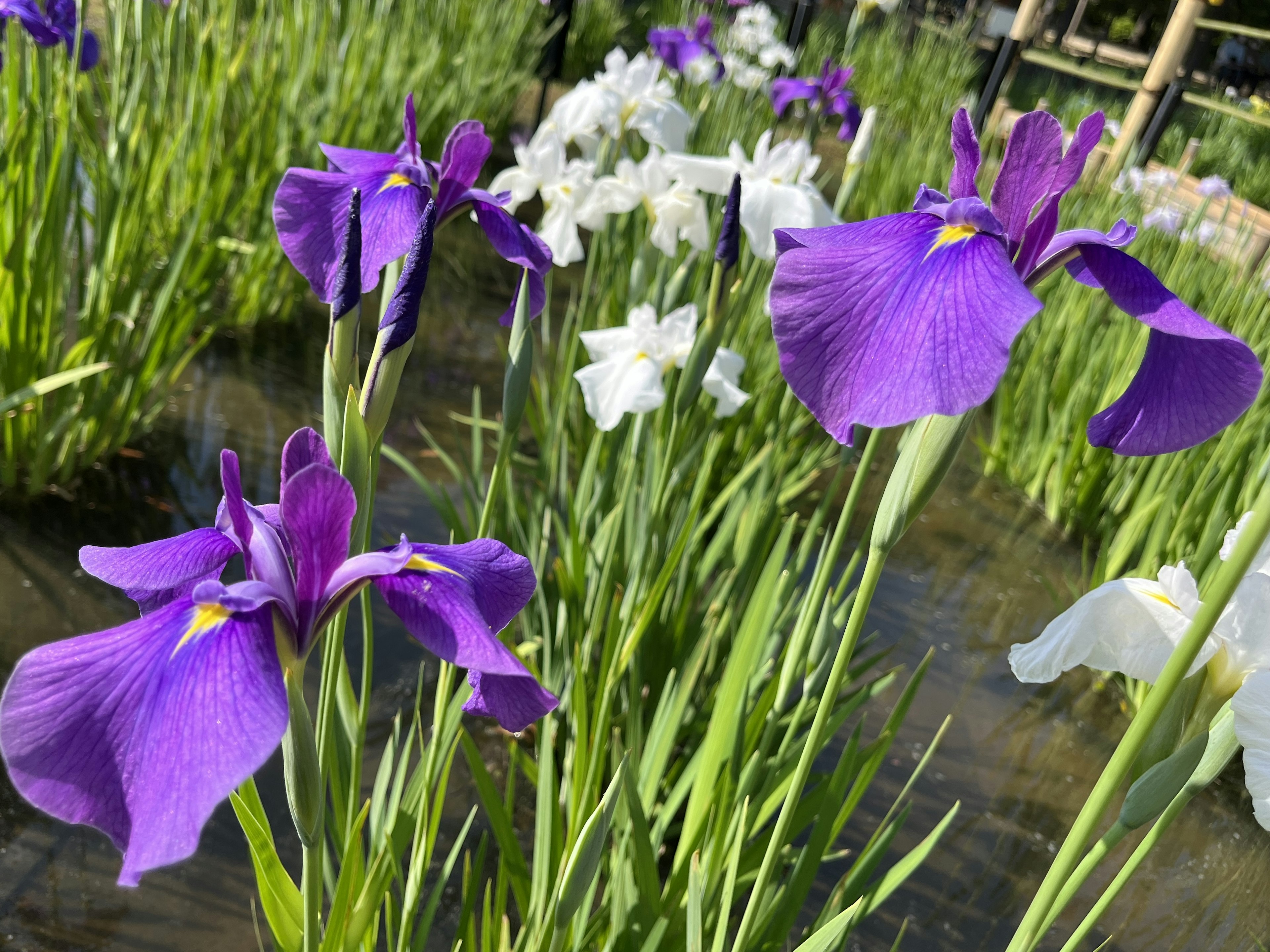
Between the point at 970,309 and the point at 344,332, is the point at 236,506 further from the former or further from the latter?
the point at 970,309

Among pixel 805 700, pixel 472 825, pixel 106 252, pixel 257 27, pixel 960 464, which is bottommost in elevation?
pixel 472 825

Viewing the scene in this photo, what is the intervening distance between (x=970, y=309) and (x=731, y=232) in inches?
28.2

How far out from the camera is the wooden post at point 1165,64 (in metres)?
5.98

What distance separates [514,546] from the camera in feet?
6.42

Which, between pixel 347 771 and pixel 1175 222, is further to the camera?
pixel 1175 222

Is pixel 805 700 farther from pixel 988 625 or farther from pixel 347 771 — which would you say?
pixel 988 625

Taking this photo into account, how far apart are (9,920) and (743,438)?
6.39ft

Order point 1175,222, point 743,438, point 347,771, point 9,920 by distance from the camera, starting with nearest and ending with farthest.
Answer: point 347,771 → point 9,920 → point 743,438 → point 1175,222

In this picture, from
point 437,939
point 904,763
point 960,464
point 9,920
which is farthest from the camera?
point 960,464

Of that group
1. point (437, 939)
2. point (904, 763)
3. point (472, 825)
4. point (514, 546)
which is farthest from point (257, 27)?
point (904, 763)

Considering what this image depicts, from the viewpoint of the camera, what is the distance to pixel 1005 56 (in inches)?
267

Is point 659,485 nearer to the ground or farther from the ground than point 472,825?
farther from the ground

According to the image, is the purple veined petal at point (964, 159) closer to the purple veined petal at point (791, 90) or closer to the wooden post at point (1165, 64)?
the purple veined petal at point (791, 90)

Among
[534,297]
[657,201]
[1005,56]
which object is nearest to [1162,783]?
[534,297]
